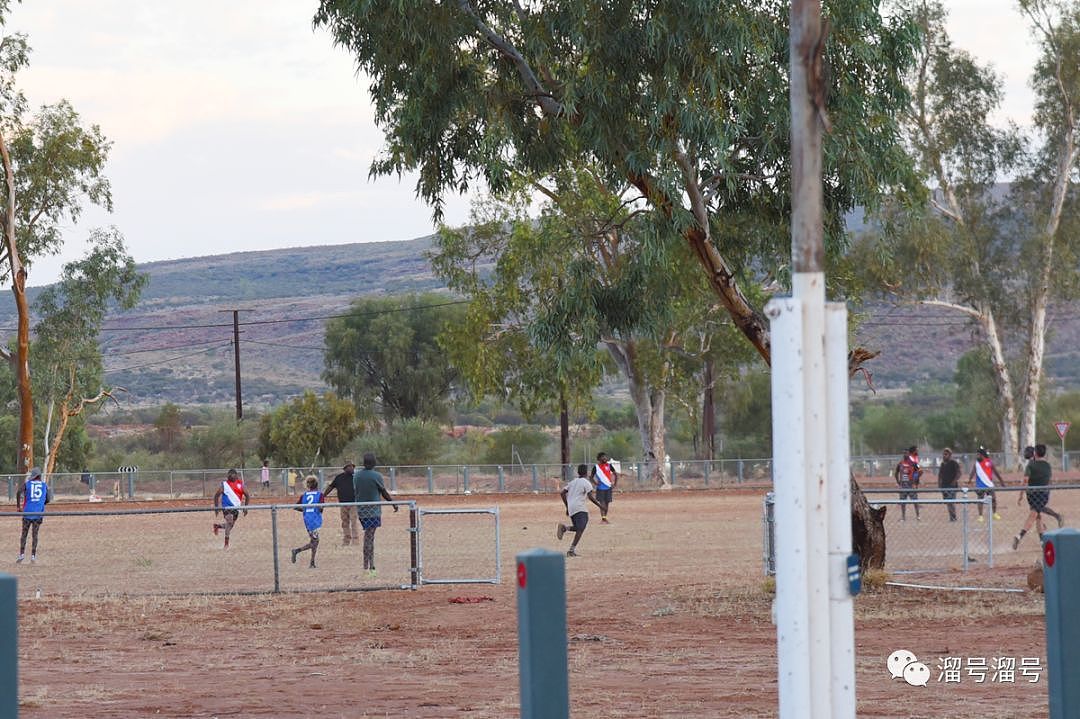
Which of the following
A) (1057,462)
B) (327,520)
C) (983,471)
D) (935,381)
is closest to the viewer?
(983,471)

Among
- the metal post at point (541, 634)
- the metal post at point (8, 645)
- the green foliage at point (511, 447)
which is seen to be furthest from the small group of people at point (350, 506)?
the green foliage at point (511, 447)

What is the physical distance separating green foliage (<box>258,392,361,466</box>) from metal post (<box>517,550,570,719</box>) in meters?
65.2

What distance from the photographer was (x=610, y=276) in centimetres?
1856

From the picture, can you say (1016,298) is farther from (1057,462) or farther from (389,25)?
(389,25)

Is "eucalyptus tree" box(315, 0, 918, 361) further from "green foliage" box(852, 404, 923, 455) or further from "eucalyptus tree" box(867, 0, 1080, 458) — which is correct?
"green foliage" box(852, 404, 923, 455)

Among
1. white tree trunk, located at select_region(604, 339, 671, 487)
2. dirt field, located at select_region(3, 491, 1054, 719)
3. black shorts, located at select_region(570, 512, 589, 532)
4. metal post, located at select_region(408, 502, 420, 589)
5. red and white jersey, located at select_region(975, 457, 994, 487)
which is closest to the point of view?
dirt field, located at select_region(3, 491, 1054, 719)

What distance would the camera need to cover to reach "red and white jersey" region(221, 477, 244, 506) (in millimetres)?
24844

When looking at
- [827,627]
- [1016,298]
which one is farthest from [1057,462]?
[827,627]

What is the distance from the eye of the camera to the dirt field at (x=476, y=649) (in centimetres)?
1028

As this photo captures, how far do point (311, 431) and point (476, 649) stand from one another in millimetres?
58467

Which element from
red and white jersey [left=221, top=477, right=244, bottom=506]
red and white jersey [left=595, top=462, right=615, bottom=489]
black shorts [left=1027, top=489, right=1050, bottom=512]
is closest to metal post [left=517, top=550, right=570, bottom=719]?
black shorts [left=1027, top=489, right=1050, bottom=512]

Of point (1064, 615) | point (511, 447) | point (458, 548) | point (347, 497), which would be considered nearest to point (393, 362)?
point (511, 447)

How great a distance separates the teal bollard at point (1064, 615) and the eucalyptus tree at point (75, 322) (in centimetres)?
4987

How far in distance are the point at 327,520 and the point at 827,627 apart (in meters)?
27.4
